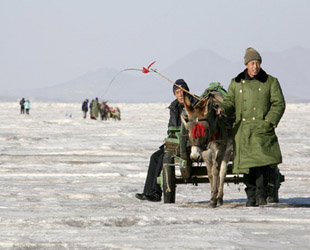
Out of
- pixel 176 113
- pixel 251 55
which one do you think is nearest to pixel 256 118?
A: pixel 251 55

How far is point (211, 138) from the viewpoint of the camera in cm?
777

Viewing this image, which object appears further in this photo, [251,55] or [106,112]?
[106,112]

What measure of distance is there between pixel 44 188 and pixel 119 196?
1301mm

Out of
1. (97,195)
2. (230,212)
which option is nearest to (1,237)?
(230,212)

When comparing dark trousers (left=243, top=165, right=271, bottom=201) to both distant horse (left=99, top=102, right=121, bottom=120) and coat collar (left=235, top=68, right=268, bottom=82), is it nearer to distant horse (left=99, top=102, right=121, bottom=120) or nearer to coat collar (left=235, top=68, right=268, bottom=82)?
coat collar (left=235, top=68, right=268, bottom=82)

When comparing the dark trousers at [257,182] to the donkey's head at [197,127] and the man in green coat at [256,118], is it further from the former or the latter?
the donkey's head at [197,127]

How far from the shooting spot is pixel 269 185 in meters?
8.23

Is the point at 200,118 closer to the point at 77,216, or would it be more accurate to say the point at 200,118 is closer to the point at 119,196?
the point at 77,216

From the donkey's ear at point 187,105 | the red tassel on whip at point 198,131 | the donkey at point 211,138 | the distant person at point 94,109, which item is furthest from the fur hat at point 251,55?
the distant person at point 94,109

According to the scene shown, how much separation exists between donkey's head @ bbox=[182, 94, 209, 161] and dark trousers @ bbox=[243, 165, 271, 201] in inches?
34.0

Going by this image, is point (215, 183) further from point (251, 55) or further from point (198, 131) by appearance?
point (251, 55)

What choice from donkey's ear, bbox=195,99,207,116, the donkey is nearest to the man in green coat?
the donkey

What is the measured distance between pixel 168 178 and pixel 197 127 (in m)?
1.49

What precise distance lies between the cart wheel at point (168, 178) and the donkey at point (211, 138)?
67cm
